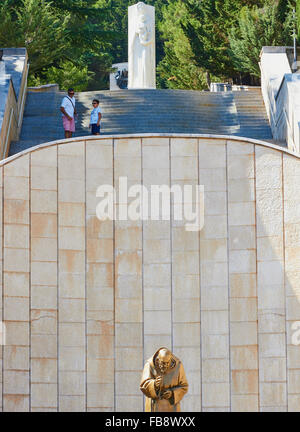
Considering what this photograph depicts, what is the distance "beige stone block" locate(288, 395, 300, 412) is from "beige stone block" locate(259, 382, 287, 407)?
0.07 metres

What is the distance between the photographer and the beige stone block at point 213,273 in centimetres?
1585

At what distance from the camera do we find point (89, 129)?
22.7 metres

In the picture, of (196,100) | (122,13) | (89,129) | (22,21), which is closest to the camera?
(89,129)

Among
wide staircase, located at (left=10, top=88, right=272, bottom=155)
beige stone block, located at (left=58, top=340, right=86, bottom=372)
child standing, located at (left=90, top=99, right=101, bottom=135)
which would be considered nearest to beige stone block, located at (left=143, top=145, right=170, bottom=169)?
beige stone block, located at (left=58, top=340, right=86, bottom=372)

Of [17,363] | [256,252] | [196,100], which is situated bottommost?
[17,363]

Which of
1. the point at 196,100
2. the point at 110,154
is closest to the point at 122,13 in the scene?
the point at 196,100

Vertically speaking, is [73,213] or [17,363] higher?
[73,213]

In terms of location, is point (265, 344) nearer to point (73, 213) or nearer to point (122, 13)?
point (73, 213)

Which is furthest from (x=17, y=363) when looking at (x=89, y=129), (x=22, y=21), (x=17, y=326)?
(x=22, y=21)

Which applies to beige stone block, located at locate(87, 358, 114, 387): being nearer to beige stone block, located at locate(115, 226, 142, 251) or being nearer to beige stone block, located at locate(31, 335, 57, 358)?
beige stone block, located at locate(31, 335, 57, 358)

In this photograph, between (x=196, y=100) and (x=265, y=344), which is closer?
(x=265, y=344)

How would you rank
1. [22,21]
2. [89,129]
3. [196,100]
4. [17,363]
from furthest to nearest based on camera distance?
[22,21] < [196,100] < [89,129] < [17,363]

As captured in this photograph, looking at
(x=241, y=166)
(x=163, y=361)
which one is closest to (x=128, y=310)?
(x=241, y=166)

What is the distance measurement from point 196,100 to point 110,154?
→ 914cm
